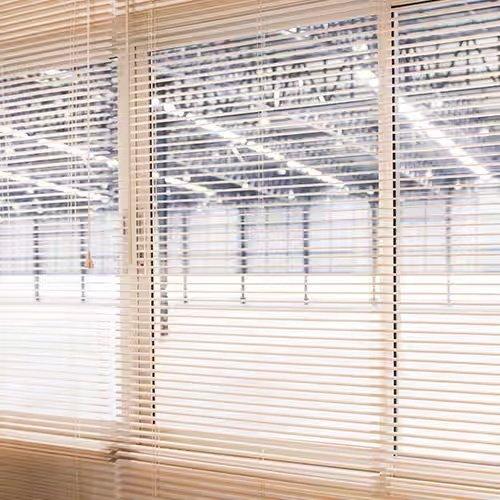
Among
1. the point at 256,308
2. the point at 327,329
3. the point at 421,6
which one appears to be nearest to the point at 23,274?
the point at 256,308

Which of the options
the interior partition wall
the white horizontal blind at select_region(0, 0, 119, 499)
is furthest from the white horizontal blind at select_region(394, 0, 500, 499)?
the white horizontal blind at select_region(0, 0, 119, 499)

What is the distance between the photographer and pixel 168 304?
7.99 ft

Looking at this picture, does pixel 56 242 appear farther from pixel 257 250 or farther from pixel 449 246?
pixel 449 246

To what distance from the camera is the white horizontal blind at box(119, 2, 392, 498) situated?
84.0 inches

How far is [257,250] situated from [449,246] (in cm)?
58

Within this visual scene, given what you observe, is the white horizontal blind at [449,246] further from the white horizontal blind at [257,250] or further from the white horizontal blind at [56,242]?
the white horizontal blind at [56,242]

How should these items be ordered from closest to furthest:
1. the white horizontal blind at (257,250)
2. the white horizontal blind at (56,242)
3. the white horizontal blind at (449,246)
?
the white horizontal blind at (449,246), the white horizontal blind at (257,250), the white horizontal blind at (56,242)

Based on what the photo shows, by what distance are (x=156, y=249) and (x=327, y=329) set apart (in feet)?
2.17

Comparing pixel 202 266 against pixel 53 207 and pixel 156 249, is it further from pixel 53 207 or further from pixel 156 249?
pixel 53 207

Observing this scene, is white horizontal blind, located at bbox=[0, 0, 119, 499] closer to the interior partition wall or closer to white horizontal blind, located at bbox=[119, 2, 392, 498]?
the interior partition wall

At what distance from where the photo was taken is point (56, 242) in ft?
8.53

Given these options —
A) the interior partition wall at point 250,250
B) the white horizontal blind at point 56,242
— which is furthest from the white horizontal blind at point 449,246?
the white horizontal blind at point 56,242

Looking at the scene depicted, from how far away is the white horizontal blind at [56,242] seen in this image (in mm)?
2502

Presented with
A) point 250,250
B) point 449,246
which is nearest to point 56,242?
point 250,250
